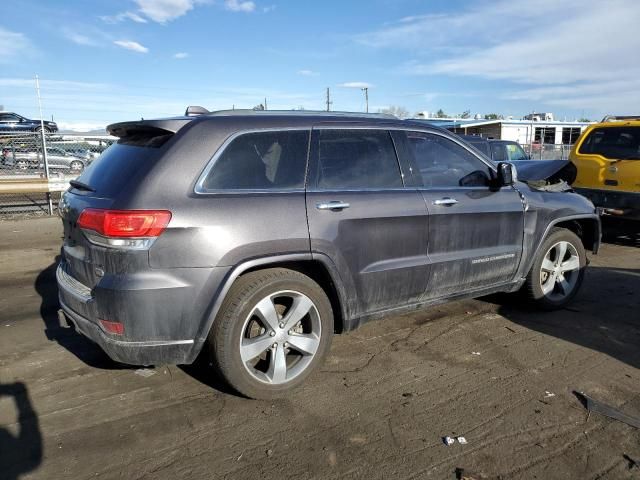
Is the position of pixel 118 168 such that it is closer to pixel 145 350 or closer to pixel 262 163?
pixel 262 163

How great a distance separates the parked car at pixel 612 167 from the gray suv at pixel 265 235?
461 cm

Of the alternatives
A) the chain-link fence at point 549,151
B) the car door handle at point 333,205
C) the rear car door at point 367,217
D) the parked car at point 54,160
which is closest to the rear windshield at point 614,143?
the rear car door at point 367,217

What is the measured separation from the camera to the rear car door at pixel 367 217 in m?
3.50

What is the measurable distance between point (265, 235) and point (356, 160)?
1.02 metres

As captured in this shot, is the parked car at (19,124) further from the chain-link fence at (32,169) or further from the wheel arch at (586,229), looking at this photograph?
the wheel arch at (586,229)

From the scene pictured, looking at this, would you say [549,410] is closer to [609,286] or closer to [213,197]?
[213,197]

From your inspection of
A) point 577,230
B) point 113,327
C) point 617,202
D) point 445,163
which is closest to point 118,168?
point 113,327

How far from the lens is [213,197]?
311 centimetres

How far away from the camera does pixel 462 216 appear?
420 cm

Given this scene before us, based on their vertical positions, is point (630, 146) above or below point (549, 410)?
above

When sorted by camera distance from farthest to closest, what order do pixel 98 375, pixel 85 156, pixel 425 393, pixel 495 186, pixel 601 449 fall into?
pixel 85 156, pixel 495 186, pixel 98 375, pixel 425 393, pixel 601 449

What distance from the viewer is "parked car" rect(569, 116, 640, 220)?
25.9 ft

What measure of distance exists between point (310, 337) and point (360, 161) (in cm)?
134

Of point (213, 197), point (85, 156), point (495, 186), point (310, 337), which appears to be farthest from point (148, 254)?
point (85, 156)
